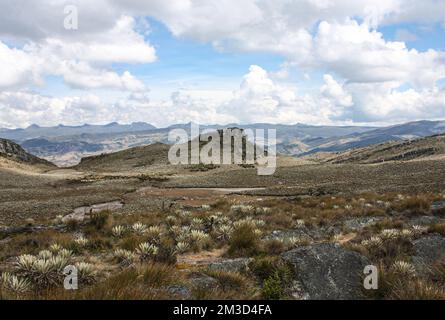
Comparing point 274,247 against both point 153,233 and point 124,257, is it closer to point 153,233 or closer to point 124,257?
point 124,257

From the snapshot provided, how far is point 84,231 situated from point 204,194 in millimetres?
27654

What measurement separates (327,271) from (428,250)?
199 inches

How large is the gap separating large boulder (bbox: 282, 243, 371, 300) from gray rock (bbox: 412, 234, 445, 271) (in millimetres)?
2372

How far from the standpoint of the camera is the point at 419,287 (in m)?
8.03

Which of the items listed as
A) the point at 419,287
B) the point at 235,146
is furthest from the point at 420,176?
the point at 235,146

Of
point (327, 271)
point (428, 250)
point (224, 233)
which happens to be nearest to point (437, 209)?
point (428, 250)

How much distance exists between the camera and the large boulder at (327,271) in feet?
30.9

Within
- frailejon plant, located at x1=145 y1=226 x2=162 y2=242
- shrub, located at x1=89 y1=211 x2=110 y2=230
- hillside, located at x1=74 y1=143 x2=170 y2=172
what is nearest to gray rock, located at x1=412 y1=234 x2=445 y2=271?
frailejon plant, located at x1=145 y1=226 x2=162 y2=242

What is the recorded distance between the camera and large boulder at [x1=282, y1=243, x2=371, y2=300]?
30.9 ft

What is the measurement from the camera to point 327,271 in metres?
10.1

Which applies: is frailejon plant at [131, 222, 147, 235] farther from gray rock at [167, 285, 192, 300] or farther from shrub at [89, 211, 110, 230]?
gray rock at [167, 285, 192, 300]

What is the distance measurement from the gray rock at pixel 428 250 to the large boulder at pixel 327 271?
2.37 metres
